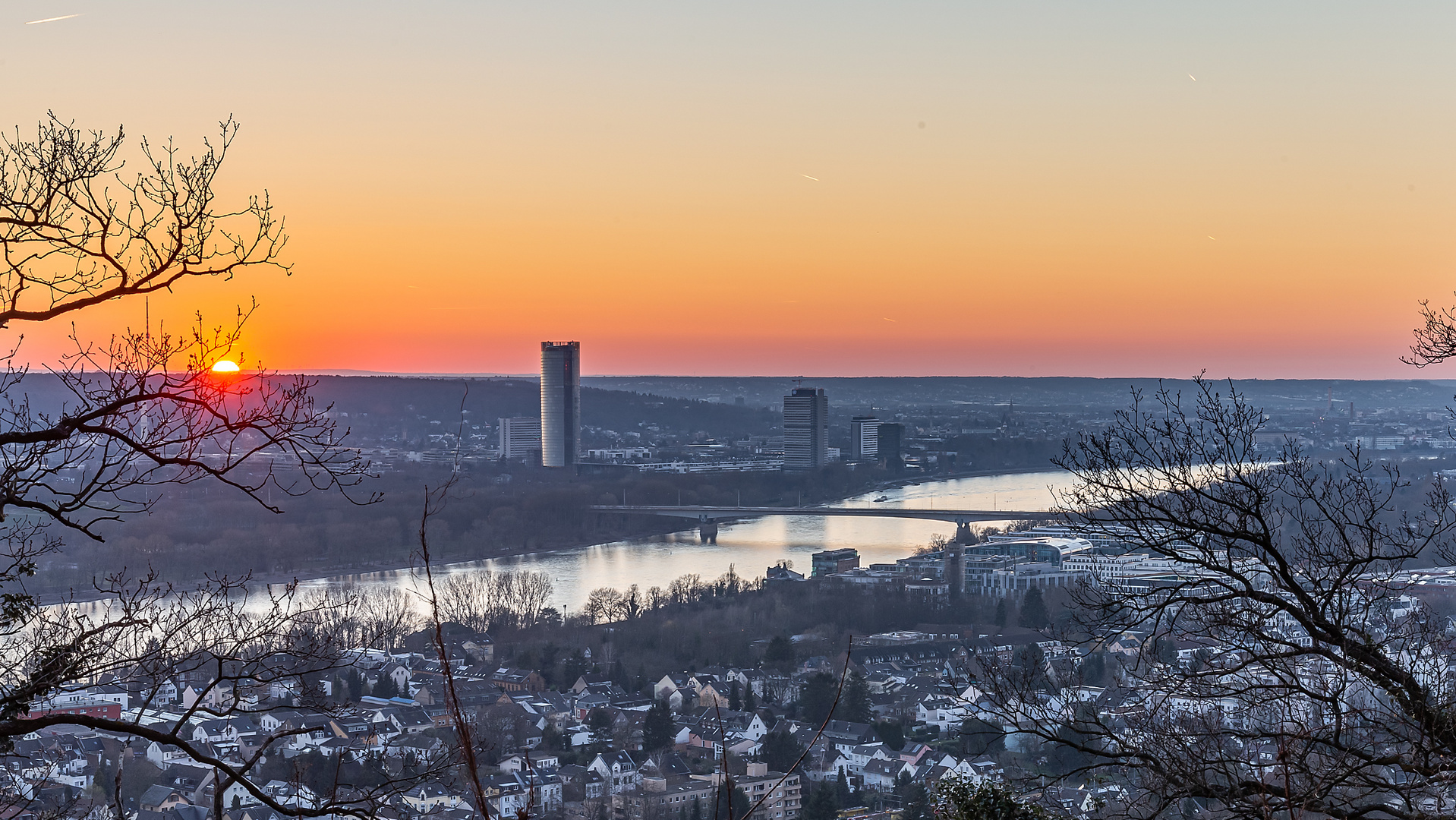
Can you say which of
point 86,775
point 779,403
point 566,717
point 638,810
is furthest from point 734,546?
point 779,403

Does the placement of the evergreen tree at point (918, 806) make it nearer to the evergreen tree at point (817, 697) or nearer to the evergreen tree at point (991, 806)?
the evergreen tree at point (991, 806)

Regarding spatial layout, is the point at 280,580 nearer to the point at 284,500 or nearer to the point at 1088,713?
the point at 284,500

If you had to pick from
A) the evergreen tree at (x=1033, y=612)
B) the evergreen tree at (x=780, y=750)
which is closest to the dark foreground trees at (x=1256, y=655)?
the evergreen tree at (x=780, y=750)

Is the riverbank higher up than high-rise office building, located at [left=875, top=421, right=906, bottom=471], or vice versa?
high-rise office building, located at [left=875, top=421, right=906, bottom=471]

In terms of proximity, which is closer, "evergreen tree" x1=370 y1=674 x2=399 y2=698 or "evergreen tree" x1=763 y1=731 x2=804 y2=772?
"evergreen tree" x1=763 y1=731 x2=804 y2=772

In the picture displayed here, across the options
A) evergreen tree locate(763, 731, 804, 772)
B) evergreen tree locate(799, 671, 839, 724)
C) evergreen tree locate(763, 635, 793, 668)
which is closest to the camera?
evergreen tree locate(763, 731, 804, 772)

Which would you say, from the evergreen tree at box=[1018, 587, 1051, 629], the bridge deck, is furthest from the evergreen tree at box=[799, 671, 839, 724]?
the bridge deck

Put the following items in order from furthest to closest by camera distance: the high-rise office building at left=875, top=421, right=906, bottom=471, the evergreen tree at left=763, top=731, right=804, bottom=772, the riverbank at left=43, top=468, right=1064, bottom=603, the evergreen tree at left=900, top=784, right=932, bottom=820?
the high-rise office building at left=875, top=421, right=906, bottom=471 → the riverbank at left=43, top=468, right=1064, bottom=603 → the evergreen tree at left=763, top=731, right=804, bottom=772 → the evergreen tree at left=900, top=784, right=932, bottom=820

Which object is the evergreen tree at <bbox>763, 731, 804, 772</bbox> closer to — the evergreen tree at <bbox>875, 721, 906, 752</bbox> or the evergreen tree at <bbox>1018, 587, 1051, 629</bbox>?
the evergreen tree at <bbox>875, 721, 906, 752</bbox>
